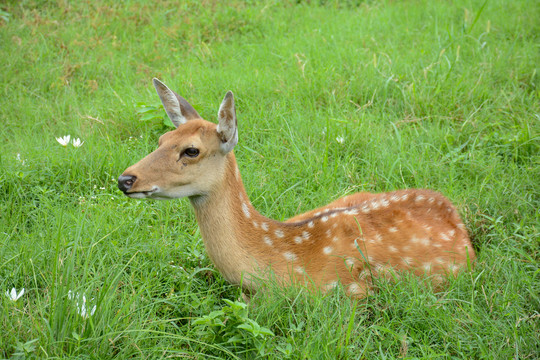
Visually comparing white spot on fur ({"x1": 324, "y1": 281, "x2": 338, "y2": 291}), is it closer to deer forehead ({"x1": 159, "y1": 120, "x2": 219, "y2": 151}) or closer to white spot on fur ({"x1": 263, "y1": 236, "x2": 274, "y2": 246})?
white spot on fur ({"x1": 263, "y1": 236, "x2": 274, "y2": 246})

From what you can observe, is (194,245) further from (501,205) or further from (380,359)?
(501,205)

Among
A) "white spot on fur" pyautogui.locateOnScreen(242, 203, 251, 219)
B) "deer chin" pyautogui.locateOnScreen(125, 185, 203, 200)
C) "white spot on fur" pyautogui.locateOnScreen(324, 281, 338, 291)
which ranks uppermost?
"deer chin" pyautogui.locateOnScreen(125, 185, 203, 200)

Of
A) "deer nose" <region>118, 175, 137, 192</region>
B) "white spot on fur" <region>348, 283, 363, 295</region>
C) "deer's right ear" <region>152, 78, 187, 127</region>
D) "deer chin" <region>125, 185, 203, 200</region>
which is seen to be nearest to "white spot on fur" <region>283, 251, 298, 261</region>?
"white spot on fur" <region>348, 283, 363, 295</region>

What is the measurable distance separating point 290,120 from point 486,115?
1688 mm

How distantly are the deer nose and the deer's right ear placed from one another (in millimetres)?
685

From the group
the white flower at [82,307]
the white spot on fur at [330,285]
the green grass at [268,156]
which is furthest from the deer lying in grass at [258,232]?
the white flower at [82,307]

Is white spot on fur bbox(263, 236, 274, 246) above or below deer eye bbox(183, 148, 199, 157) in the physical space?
below

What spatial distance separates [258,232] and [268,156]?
138 cm

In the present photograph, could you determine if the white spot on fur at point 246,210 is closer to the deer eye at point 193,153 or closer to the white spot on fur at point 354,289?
the deer eye at point 193,153

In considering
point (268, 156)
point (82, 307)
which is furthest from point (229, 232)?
point (268, 156)

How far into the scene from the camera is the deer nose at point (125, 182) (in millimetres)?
2863

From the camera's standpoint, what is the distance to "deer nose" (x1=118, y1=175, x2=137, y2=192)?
286cm

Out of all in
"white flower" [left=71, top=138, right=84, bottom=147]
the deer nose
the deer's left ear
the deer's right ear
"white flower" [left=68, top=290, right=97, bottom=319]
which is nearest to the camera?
"white flower" [left=68, top=290, right=97, bottom=319]

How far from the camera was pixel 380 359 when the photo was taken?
269 cm
